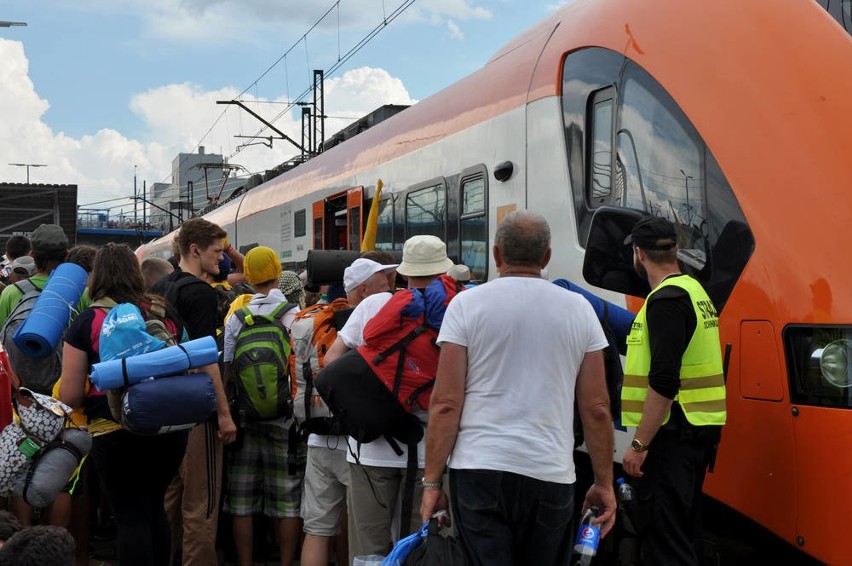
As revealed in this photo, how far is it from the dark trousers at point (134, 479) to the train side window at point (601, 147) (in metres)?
2.47

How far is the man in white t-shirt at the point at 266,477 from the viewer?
17.4ft

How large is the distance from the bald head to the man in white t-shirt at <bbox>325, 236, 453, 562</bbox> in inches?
29.8

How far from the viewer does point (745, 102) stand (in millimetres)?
4086

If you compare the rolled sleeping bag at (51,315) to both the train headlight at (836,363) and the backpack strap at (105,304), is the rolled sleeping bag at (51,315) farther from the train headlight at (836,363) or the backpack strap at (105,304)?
the train headlight at (836,363)

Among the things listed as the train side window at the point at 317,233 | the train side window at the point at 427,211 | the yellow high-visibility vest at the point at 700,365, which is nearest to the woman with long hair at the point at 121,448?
the yellow high-visibility vest at the point at 700,365

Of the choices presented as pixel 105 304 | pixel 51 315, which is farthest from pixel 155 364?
pixel 51 315

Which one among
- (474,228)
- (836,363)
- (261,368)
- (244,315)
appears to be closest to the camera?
(836,363)

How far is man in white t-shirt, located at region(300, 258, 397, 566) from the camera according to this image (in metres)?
4.55

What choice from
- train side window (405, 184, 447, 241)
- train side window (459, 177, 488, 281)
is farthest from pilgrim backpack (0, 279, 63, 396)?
train side window (405, 184, 447, 241)

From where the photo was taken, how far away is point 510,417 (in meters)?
3.16

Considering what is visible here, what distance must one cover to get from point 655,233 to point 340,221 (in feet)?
23.4

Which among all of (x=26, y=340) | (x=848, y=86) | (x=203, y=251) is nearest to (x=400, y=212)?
(x=203, y=251)

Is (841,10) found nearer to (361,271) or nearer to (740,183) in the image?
(740,183)

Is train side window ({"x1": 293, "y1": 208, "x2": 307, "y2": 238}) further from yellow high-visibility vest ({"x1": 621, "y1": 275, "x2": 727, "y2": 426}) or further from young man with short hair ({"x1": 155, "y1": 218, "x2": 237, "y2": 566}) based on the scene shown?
yellow high-visibility vest ({"x1": 621, "y1": 275, "x2": 727, "y2": 426})
